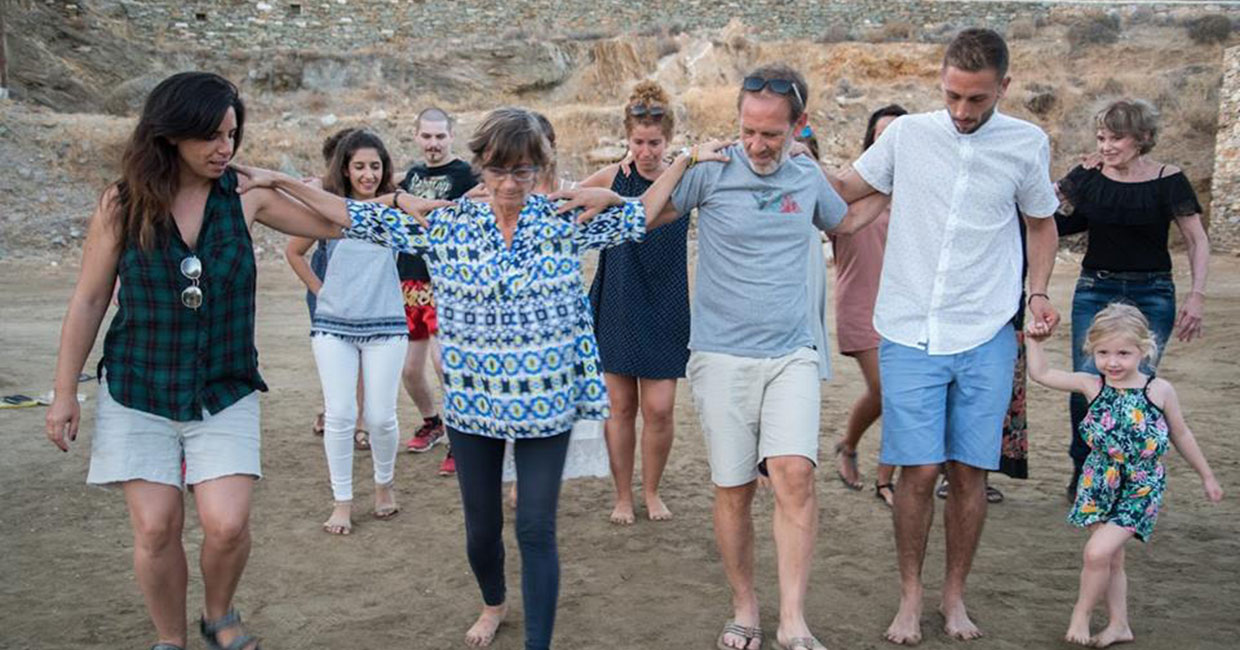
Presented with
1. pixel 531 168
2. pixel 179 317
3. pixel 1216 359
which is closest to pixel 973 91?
pixel 531 168

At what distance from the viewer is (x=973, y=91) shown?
414cm

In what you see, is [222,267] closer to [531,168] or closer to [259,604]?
[531,168]

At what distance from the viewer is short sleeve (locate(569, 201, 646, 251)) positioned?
3.87m

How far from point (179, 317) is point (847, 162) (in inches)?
846

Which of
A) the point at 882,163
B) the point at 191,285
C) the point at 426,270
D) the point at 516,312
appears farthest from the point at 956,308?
the point at 426,270

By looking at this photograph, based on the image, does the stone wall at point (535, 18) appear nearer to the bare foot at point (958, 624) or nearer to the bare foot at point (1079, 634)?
the bare foot at point (958, 624)

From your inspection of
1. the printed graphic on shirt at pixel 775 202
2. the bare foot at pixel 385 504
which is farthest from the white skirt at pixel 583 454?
the bare foot at pixel 385 504

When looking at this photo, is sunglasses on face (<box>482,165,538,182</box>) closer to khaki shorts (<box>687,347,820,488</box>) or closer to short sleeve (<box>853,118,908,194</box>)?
khaki shorts (<box>687,347,820,488</box>)

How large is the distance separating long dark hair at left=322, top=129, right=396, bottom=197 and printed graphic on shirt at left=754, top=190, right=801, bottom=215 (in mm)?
2544

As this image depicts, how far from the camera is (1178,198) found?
17.8ft

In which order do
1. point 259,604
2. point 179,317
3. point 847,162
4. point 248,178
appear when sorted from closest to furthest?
point 179,317, point 248,178, point 259,604, point 847,162

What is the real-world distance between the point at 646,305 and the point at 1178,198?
259 cm

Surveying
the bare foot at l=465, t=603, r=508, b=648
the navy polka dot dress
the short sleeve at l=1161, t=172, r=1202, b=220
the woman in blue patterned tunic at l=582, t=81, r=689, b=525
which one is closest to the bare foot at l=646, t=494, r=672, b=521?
the woman in blue patterned tunic at l=582, t=81, r=689, b=525

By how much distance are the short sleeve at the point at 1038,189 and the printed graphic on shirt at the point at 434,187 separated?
337cm
